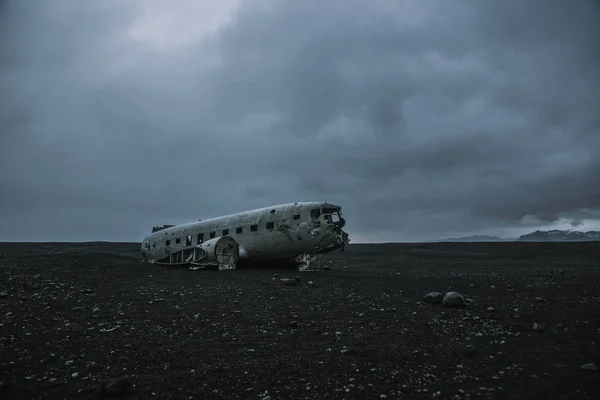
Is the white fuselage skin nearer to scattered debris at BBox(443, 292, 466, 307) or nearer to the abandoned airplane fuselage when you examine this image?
the abandoned airplane fuselage

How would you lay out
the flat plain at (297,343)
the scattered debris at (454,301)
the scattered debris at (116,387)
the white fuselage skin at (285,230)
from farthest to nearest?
the white fuselage skin at (285,230), the scattered debris at (454,301), the flat plain at (297,343), the scattered debris at (116,387)

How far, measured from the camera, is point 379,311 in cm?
1075

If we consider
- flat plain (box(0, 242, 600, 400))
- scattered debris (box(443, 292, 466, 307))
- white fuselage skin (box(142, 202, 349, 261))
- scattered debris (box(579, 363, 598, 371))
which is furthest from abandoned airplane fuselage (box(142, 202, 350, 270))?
scattered debris (box(579, 363, 598, 371))

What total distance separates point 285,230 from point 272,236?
3.67 feet

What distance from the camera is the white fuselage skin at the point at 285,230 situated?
23.2m

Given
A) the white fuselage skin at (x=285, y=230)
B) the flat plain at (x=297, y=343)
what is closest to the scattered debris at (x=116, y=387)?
the flat plain at (x=297, y=343)

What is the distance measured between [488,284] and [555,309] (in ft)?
18.3

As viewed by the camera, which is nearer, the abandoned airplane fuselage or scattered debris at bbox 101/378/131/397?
scattered debris at bbox 101/378/131/397

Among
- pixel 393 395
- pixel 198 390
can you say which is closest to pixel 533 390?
pixel 393 395

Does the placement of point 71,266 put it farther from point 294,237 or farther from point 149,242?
point 294,237

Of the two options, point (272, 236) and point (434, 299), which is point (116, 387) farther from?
point (272, 236)

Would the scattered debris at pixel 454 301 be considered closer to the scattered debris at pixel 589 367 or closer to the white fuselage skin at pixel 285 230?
the scattered debris at pixel 589 367

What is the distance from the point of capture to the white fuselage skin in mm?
23203

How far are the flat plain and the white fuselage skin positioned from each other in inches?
359
